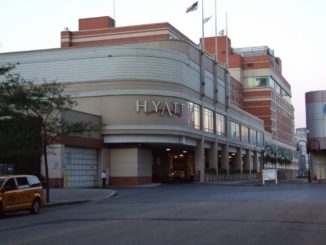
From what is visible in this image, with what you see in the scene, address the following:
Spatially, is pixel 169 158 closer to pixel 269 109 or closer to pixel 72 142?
pixel 72 142

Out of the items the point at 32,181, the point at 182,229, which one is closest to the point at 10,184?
the point at 32,181

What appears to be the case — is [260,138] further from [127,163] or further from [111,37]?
[127,163]

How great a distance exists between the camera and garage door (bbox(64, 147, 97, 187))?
4953cm

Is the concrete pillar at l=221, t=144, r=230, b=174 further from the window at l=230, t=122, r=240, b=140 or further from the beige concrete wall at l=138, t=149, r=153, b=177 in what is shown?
the beige concrete wall at l=138, t=149, r=153, b=177

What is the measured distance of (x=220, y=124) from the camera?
247ft

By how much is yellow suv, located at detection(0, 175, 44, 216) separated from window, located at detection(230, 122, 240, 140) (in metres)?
57.6

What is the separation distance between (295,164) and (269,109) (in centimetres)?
3408

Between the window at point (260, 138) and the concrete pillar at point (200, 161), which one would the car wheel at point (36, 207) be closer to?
the concrete pillar at point (200, 161)

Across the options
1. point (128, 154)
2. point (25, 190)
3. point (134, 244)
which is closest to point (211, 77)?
point (128, 154)

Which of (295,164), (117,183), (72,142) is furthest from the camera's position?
(295,164)

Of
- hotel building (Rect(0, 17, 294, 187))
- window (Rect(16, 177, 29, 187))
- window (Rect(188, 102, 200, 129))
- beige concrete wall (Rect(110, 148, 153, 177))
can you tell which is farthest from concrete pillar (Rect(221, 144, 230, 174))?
window (Rect(16, 177, 29, 187))

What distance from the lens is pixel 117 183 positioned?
56.7m

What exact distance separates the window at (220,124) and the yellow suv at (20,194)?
5017 cm

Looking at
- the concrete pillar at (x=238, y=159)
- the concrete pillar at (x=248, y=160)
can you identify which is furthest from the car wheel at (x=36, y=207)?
the concrete pillar at (x=248, y=160)
